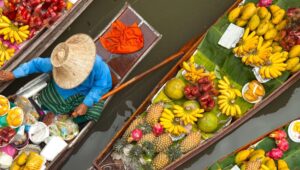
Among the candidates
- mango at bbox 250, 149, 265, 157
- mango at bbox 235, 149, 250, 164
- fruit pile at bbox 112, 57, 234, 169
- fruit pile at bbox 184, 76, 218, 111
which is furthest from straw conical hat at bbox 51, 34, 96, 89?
mango at bbox 250, 149, 265, 157

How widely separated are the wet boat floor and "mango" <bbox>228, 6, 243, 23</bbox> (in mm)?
822

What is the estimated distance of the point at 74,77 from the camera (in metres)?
4.24

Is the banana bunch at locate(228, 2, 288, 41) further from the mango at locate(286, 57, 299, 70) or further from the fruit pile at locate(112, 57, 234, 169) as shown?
the fruit pile at locate(112, 57, 234, 169)

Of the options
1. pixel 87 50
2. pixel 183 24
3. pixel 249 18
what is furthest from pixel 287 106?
pixel 87 50

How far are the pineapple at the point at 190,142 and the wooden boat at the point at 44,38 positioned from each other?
212cm

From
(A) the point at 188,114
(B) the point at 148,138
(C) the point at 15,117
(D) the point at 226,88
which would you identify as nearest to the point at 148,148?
(B) the point at 148,138

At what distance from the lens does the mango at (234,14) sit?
5.11 metres

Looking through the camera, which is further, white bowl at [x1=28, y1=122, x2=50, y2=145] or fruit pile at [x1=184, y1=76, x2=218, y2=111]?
fruit pile at [x1=184, y1=76, x2=218, y2=111]

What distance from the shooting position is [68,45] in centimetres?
420

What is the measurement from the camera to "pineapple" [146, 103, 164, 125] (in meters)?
4.93

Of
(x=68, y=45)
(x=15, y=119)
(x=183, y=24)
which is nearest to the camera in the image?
(x=68, y=45)

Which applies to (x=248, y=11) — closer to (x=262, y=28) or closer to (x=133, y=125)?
(x=262, y=28)

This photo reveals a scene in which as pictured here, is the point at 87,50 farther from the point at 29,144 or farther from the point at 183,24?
the point at 183,24

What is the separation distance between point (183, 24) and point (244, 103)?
160cm
